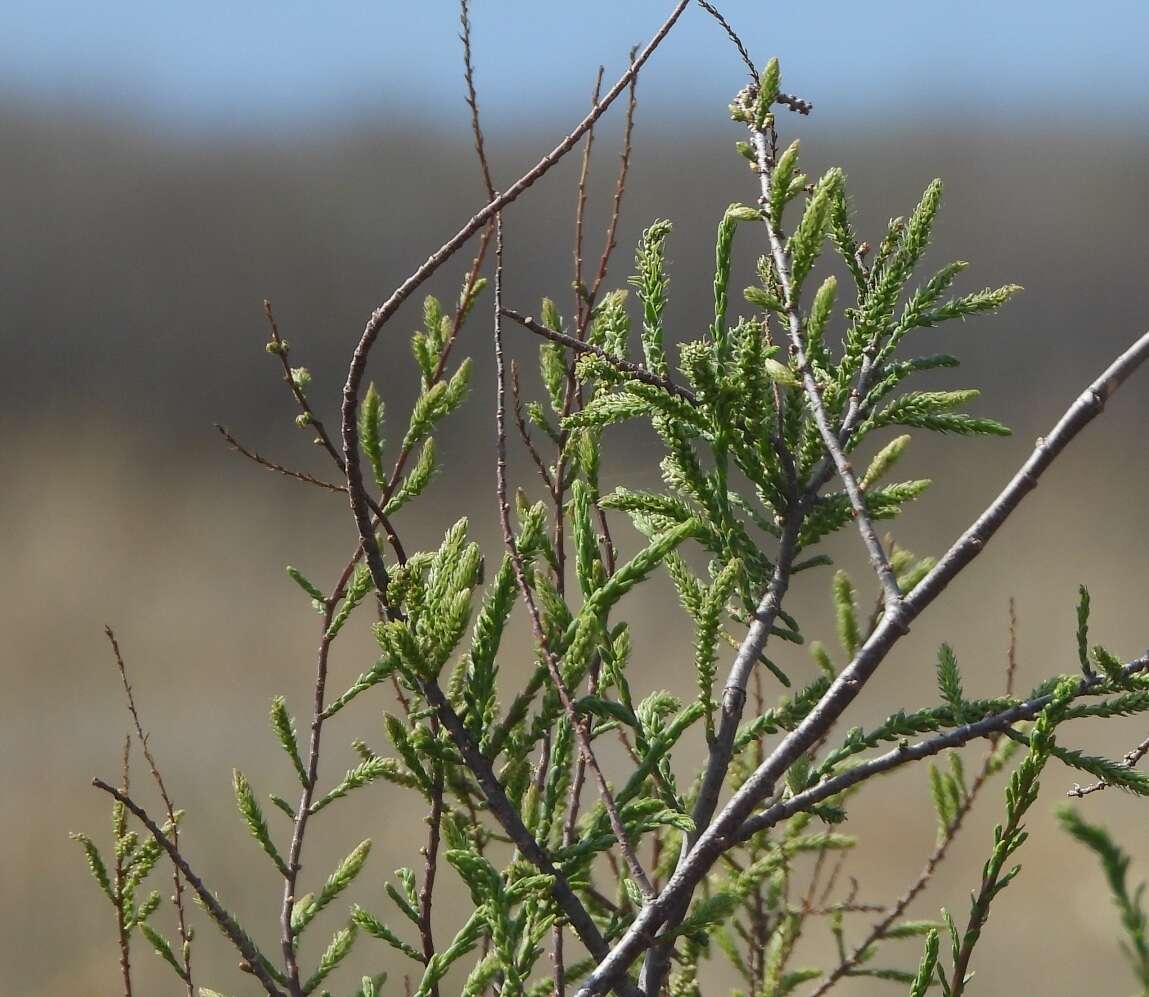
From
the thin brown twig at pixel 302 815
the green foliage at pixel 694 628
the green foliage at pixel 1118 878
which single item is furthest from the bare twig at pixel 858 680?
the thin brown twig at pixel 302 815

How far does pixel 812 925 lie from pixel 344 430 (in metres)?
6.04

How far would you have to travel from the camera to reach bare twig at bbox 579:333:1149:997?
74 cm

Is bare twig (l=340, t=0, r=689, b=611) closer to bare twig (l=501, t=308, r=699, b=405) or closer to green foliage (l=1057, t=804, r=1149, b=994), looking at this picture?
bare twig (l=501, t=308, r=699, b=405)

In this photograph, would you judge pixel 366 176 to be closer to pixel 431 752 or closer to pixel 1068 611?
pixel 1068 611

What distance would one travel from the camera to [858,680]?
75 cm

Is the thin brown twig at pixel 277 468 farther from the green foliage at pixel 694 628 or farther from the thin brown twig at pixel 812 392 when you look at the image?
the thin brown twig at pixel 812 392

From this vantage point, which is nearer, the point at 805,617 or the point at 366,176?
the point at 805,617

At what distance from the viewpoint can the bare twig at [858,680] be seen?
74cm

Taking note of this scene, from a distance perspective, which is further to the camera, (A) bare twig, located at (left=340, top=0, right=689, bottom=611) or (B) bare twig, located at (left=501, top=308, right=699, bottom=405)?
(B) bare twig, located at (left=501, top=308, right=699, bottom=405)

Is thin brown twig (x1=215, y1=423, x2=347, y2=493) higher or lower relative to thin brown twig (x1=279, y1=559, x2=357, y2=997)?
higher

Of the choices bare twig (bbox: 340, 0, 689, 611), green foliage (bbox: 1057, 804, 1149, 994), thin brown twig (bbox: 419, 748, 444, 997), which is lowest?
green foliage (bbox: 1057, 804, 1149, 994)

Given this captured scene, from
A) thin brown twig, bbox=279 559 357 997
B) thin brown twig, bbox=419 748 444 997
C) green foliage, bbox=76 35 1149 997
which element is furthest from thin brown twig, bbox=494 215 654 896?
thin brown twig, bbox=279 559 357 997

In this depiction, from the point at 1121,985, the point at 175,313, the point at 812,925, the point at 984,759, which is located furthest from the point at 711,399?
the point at 175,313

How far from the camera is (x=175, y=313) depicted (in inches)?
483
